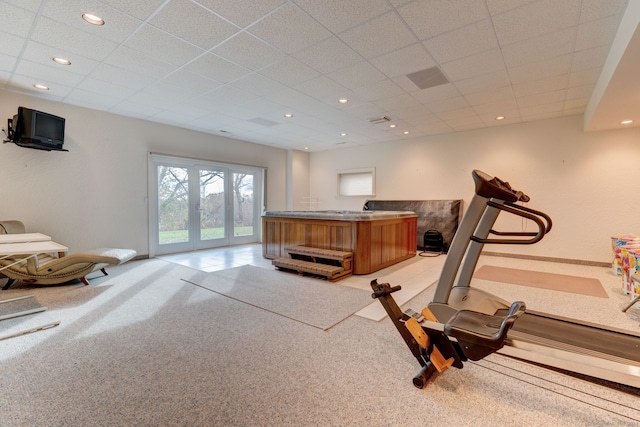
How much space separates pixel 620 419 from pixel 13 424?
305 centimetres

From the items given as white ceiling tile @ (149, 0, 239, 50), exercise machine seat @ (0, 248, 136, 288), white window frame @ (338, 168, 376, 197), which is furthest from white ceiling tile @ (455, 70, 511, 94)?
exercise machine seat @ (0, 248, 136, 288)

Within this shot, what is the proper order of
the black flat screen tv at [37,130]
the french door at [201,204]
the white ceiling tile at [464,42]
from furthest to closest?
the french door at [201,204]
the black flat screen tv at [37,130]
the white ceiling tile at [464,42]

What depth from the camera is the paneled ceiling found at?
2324mm

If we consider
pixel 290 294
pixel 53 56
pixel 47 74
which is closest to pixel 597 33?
pixel 290 294

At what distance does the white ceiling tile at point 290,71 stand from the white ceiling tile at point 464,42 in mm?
1310

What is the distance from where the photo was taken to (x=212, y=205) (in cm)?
673

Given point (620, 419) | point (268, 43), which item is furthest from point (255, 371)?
point (268, 43)

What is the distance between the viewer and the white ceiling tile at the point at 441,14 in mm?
2236

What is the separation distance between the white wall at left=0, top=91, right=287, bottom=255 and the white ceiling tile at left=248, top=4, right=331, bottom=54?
3932mm

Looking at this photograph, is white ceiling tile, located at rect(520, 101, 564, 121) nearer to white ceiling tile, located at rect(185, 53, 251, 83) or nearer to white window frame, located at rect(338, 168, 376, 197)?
white window frame, located at rect(338, 168, 376, 197)

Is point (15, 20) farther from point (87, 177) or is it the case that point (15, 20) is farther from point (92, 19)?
point (87, 177)

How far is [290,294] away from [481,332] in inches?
85.0

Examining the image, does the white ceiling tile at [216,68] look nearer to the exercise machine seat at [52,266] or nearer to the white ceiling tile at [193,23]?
the white ceiling tile at [193,23]

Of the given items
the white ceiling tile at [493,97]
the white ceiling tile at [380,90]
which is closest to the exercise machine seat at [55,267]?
the white ceiling tile at [380,90]
